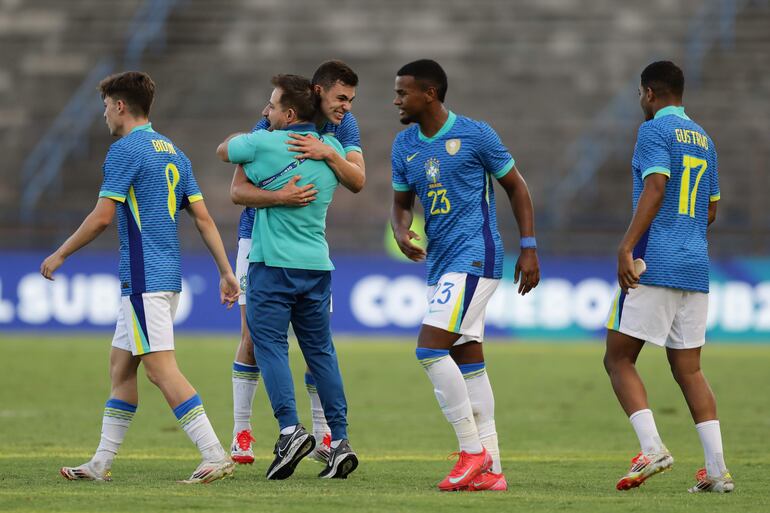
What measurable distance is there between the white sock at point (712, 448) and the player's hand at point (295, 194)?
2.16 m


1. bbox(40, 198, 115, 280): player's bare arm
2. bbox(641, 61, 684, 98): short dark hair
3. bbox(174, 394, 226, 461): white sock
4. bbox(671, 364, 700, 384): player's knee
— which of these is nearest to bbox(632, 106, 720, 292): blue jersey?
bbox(641, 61, 684, 98): short dark hair

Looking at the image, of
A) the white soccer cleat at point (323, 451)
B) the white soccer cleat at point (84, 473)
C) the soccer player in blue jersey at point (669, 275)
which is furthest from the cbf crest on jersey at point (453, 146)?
the white soccer cleat at point (84, 473)

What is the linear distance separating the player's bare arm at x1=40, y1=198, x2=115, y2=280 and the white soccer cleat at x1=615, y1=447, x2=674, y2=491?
2.65 metres

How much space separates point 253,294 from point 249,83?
18.4 meters

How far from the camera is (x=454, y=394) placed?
19.7ft

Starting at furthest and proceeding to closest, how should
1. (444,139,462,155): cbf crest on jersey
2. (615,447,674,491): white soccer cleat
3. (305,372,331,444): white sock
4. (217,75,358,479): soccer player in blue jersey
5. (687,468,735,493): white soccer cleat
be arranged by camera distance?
(305,372,331,444): white sock < (217,75,358,479): soccer player in blue jersey < (444,139,462,155): cbf crest on jersey < (687,468,735,493): white soccer cleat < (615,447,674,491): white soccer cleat

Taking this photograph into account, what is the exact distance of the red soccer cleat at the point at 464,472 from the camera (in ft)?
19.3

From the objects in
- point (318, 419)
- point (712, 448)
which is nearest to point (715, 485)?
point (712, 448)

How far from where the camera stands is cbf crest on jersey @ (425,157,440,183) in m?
6.19

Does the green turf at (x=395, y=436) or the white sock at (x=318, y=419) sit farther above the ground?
the white sock at (x=318, y=419)

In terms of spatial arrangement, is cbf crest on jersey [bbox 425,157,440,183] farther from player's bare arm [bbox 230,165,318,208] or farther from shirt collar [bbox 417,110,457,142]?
player's bare arm [bbox 230,165,318,208]

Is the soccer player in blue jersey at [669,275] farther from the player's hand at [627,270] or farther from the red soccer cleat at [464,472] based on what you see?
the red soccer cleat at [464,472]

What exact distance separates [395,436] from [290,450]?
272 centimetres

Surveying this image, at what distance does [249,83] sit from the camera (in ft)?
79.7
